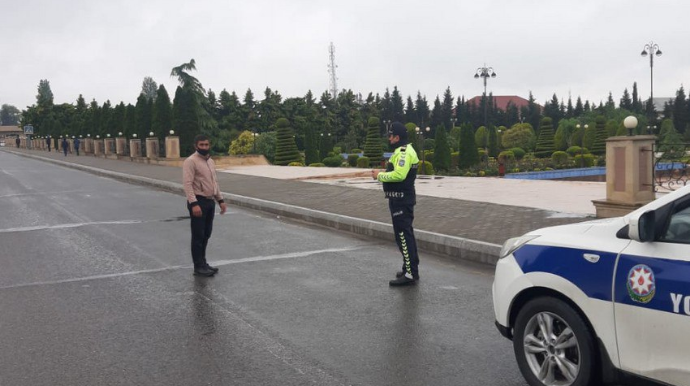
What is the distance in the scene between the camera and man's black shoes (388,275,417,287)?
6914 millimetres

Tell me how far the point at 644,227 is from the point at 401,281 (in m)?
3.88

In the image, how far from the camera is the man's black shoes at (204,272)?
24.8 ft

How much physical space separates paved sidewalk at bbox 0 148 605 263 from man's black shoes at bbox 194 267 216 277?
3.34 m

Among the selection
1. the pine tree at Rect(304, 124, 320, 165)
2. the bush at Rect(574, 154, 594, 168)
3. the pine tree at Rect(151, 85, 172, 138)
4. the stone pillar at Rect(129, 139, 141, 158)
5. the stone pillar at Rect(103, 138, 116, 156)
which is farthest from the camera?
the stone pillar at Rect(103, 138, 116, 156)

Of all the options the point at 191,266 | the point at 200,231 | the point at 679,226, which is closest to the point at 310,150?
the point at 191,266

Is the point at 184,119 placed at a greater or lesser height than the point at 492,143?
greater

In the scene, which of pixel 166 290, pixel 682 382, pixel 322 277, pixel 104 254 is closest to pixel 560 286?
pixel 682 382

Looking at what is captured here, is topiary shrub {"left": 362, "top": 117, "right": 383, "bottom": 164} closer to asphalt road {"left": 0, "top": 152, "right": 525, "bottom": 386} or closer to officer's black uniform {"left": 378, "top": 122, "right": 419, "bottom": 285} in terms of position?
asphalt road {"left": 0, "top": 152, "right": 525, "bottom": 386}

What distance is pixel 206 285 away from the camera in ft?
23.4

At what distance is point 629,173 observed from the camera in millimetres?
10430

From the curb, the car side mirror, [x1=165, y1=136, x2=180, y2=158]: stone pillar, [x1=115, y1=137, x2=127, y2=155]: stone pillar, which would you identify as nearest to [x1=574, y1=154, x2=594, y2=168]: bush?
[x1=165, y1=136, x2=180, y2=158]: stone pillar

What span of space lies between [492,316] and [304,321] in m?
1.76

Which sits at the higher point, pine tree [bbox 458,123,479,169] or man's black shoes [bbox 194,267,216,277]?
pine tree [bbox 458,123,479,169]

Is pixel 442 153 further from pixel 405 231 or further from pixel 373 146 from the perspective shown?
pixel 405 231
